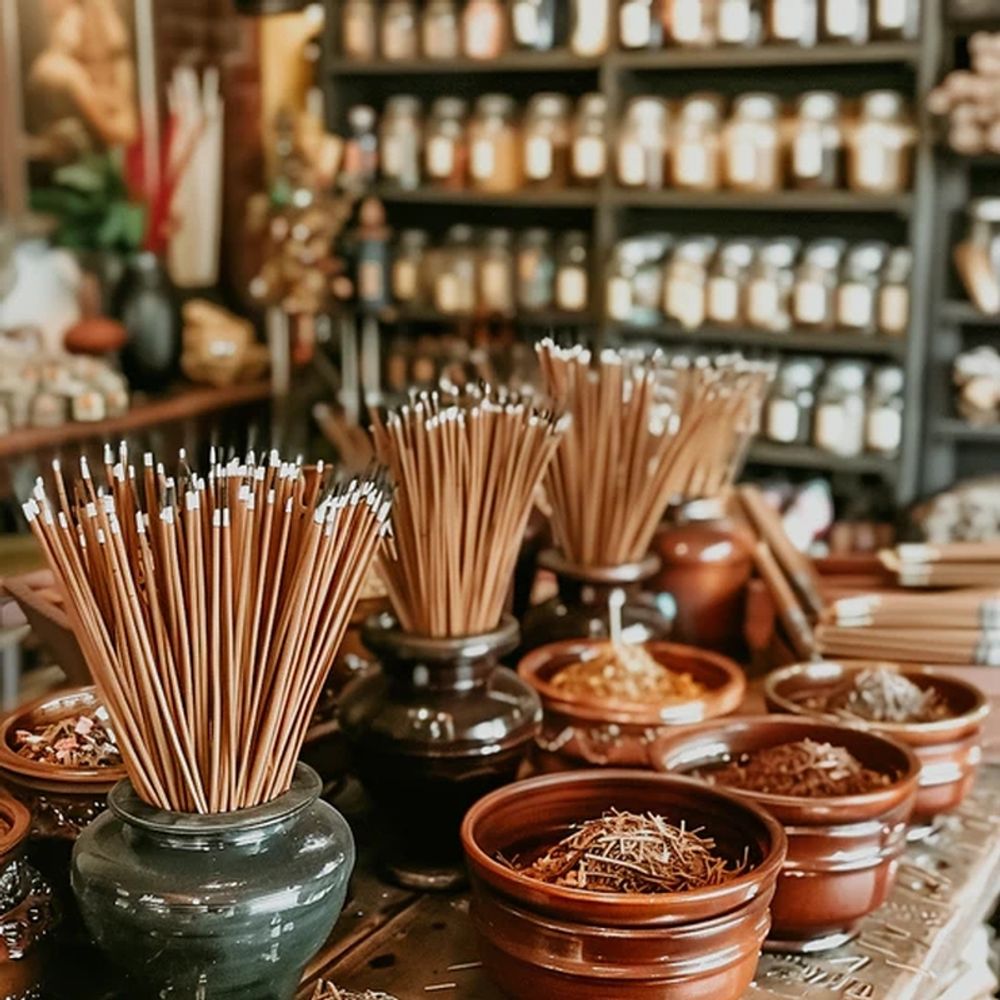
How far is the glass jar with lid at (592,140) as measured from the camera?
13.3 feet

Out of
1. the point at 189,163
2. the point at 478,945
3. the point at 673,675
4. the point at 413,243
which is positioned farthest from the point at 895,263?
the point at 478,945

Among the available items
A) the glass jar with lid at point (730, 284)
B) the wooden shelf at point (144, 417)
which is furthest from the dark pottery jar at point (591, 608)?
the glass jar with lid at point (730, 284)

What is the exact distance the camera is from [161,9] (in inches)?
175

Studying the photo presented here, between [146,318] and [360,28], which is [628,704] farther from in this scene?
[360,28]

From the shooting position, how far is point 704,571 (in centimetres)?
192

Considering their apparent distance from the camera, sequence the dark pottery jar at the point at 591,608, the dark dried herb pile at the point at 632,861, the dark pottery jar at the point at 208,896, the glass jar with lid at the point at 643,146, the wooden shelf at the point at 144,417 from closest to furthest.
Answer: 1. the dark pottery jar at the point at 208,896
2. the dark dried herb pile at the point at 632,861
3. the dark pottery jar at the point at 591,608
4. the wooden shelf at the point at 144,417
5. the glass jar with lid at the point at 643,146

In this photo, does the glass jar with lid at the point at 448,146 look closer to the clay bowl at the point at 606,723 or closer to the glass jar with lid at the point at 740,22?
the glass jar with lid at the point at 740,22

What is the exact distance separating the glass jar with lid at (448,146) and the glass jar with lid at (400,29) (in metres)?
0.20

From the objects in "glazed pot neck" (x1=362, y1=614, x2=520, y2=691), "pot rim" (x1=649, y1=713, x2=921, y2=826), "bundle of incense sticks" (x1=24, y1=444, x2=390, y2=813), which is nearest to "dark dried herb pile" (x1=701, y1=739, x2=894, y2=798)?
"pot rim" (x1=649, y1=713, x2=921, y2=826)

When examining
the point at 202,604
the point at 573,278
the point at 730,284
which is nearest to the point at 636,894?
the point at 202,604

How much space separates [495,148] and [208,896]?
351 centimetres

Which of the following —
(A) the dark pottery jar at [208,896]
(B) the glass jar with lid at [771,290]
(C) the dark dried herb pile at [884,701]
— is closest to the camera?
(A) the dark pottery jar at [208,896]

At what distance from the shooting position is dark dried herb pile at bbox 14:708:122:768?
3.95ft

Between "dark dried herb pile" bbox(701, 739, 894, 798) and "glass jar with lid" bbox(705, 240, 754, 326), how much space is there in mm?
2657
